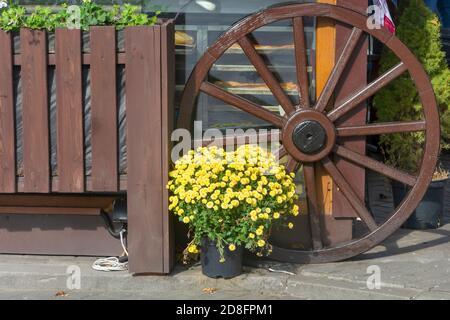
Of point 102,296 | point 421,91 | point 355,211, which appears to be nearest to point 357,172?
point 355,211

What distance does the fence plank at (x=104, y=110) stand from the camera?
5207 mm

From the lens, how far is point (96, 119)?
5.27m

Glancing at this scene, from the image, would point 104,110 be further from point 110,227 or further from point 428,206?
point 428,206

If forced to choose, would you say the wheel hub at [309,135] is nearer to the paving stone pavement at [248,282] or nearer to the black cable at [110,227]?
the paving stone pavement at [248,282]

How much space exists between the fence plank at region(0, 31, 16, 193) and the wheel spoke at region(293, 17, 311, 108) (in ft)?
6.45

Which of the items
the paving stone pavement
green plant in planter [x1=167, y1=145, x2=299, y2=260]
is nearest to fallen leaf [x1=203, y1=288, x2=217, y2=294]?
the paving stone pavement

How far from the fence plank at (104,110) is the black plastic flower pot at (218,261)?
745 millimetres

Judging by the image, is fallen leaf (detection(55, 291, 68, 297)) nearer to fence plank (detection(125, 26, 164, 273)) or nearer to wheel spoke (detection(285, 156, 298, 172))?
fence plank (detection(125, 26, 164, 273))

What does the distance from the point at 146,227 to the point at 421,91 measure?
A: 7.05 feet

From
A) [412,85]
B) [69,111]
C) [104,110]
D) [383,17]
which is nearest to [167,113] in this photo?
[104,110]

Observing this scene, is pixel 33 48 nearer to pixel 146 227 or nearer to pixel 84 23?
pixel 84 23

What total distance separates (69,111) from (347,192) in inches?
80.9

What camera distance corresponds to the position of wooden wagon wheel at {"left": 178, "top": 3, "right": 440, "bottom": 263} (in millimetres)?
5551

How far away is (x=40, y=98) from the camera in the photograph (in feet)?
17.3
